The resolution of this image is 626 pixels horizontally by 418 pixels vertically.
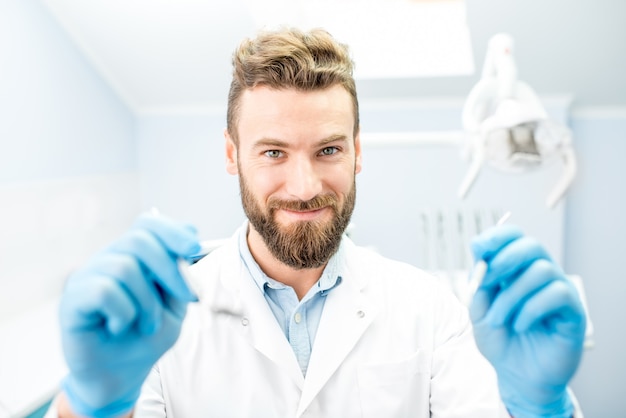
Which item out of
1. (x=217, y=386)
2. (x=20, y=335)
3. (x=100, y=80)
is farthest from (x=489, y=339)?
(x=100, y=80)

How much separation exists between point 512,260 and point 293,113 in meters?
0.60

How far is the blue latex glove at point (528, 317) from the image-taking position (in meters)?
0.81

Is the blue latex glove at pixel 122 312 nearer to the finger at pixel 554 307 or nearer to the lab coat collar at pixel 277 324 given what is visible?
the lab coat collar at pixel 277 324

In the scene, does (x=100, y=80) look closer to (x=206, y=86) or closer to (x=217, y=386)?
(x=206, y=86)

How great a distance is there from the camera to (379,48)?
2.62m

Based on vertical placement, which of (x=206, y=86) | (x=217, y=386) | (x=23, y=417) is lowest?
(x=23, y=417)

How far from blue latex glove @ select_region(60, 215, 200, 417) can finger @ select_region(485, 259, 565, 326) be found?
1.55 feet

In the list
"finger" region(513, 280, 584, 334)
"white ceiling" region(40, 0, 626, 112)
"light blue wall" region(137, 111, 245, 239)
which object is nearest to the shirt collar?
"finger" region(513, 280, 584, 334)

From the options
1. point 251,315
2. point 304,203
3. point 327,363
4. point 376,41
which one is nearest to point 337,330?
point 327,363

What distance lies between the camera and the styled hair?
123 centimetres

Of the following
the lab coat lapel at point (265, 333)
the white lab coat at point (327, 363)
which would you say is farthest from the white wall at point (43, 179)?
the lab coat lapel at point (265, 333)

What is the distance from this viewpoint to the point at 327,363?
1192 mm

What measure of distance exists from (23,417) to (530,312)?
1.41m

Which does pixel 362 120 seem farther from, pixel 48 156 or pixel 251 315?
pixel 251 315
